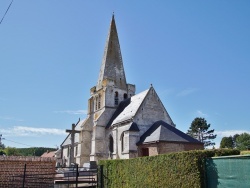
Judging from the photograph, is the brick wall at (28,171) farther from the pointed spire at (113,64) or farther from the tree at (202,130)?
the tree at (202,130)

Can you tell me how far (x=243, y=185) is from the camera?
6.82 m

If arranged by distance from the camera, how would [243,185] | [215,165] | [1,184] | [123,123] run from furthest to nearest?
[123,123] < [1,184] < [215,165] < [243,185]

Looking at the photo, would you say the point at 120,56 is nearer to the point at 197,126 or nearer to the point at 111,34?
the point at 111,34

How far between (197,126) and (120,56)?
4029 centimetres

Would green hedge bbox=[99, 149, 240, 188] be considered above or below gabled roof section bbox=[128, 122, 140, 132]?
below

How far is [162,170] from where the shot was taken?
10.2m

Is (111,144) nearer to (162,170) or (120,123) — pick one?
(120,123)

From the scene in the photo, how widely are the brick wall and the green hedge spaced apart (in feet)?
11.7

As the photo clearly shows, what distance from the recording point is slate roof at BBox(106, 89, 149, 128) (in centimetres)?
2727

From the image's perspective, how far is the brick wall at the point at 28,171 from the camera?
11.9 meters

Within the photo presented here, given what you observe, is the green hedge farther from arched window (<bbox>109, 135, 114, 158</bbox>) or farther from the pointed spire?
the pointed spire

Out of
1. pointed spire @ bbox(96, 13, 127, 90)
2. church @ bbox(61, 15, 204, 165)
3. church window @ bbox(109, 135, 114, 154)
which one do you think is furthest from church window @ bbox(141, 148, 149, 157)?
pointed spire @ bbox(96, 13, 127, 90)

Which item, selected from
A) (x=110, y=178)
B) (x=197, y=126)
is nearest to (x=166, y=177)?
(x=110, y=178)

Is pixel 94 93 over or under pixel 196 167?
over
